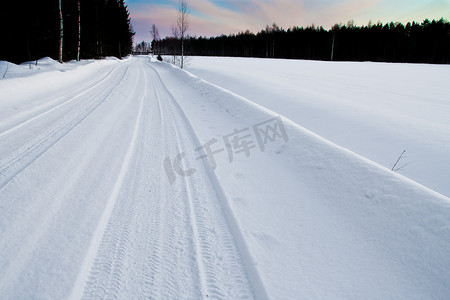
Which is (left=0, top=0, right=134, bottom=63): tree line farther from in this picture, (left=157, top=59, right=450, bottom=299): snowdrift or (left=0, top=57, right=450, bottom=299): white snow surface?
(left=157, top=59, right=450, bottom=299): snowdrift

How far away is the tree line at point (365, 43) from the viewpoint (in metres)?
56.7

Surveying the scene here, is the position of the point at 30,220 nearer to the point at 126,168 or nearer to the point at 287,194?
the point at 126,168

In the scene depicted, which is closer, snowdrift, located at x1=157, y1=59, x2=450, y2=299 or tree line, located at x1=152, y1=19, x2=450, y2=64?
snowdrift, located at x1=157, y1=59, x2=450, y2=299

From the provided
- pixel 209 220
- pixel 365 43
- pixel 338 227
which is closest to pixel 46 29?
pixel 209 220

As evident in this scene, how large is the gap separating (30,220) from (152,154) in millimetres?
2010

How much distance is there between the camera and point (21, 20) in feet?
61.1

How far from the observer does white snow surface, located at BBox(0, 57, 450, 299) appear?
1830mm

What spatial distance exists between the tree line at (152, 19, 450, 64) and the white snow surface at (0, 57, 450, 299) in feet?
145

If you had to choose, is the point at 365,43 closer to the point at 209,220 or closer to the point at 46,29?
the point at 46,29

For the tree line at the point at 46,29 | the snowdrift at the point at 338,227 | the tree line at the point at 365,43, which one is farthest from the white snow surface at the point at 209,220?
the tree line at the point at 365,43

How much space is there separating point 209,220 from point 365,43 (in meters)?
81.6

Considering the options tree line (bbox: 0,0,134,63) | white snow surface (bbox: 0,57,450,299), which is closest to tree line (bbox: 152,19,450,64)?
tree line (bbox: 0,0,134,63)

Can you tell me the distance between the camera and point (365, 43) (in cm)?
6569

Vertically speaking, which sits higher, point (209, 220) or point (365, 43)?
point (365, 43)
